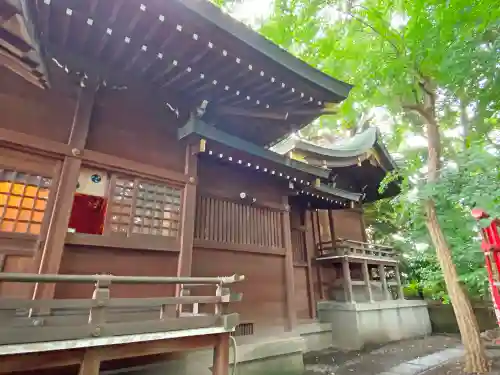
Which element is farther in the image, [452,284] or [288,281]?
[452,284]

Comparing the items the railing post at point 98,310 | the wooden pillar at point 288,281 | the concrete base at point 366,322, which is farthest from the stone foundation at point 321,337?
the railing post at point 98,310

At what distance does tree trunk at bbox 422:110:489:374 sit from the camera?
19.1ft

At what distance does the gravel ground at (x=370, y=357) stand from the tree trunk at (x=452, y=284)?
61.1 inches

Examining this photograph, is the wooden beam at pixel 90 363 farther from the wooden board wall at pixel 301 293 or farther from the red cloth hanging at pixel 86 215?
the wooden board wall at pixel 301 293

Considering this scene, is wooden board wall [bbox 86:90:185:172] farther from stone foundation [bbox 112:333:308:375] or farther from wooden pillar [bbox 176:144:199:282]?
stone foundation [bbox 112:333:308:375]

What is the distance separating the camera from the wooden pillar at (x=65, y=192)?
3404 mm

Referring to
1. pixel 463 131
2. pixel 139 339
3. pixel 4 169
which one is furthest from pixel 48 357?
pixel 463 131

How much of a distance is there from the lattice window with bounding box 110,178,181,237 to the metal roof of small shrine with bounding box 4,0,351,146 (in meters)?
1.51

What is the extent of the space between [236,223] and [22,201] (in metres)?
3.33

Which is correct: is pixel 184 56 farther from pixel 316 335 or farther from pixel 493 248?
pixel 316 335

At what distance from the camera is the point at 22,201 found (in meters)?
3.60

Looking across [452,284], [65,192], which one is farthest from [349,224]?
[65,192]

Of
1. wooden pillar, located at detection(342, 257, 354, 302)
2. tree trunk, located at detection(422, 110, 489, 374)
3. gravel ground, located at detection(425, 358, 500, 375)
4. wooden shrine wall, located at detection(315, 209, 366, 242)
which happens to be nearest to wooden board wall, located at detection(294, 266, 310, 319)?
wooden pillar, located at detection(342, 257, 354, 302)

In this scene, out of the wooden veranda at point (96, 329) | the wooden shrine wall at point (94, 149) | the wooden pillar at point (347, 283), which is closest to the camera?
the wooden veranda at point (96, 329)
